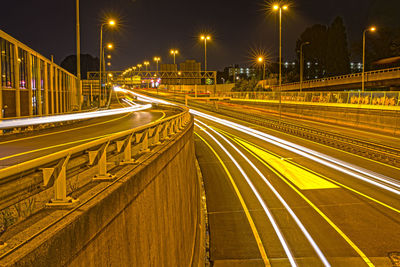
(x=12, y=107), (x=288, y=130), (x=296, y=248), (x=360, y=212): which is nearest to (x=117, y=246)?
(x=296, y=248)

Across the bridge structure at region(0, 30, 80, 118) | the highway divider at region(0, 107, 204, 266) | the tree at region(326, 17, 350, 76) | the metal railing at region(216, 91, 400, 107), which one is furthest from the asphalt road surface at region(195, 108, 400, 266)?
the tree at region(326, 17, 350, 76)

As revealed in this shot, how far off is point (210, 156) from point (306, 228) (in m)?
15.1

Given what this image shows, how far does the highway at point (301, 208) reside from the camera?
40.8 feet

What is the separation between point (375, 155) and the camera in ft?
80.4

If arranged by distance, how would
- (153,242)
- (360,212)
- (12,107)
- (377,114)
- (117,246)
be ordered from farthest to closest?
(377,114) < (12,107) < (360,212) < (153,242) < (117,246)

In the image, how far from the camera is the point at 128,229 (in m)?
5.18

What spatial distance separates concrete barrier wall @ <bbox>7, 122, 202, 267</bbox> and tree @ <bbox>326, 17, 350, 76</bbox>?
98.0 m

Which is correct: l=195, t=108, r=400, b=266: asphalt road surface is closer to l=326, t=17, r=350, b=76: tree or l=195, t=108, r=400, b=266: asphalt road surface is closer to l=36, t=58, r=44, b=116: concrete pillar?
l=36, t=58, r=44, b=116: concrete pillar

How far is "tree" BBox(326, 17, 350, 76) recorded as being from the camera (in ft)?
324

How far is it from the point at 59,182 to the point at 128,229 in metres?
1.25

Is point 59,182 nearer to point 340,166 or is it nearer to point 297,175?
point 297,175

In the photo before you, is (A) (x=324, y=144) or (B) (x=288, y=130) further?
(B) (x=288, y=130)

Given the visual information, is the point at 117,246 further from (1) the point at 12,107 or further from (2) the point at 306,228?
(1) the point at 12,107

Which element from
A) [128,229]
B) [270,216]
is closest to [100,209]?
[128,229]
